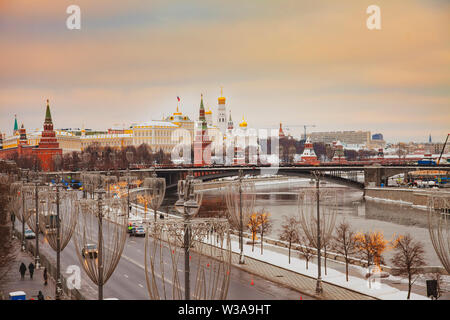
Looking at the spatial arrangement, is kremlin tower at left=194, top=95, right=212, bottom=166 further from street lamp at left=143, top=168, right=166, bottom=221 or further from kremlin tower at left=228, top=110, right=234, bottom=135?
street lamp at left=143, top=168, right=166, bottom=221

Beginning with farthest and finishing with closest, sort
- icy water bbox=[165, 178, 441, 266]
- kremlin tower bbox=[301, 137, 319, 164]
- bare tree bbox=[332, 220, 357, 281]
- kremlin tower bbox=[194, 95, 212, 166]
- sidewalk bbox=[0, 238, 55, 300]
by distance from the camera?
kremlin tower bbox=[301, 137, 319, 164], kremlin tower bbox=[194, 95, 212, 166], icy water bbox=[165, 178, 441, 266], bare tree bbox=[332, 220, 357, 281], sidewalk bbox=[0, 238, 55, 300]

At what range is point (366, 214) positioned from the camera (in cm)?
3566

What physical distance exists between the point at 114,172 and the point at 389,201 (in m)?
26.1

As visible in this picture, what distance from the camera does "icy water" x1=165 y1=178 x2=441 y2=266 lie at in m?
26.0

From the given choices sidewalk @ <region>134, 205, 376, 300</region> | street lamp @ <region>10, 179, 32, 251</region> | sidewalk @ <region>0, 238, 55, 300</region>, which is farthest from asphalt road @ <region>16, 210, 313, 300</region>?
street lamp @ <region>10, 179, 32, 251</region>

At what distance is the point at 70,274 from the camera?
49.2 ft

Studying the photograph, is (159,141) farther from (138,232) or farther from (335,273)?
(335,273)

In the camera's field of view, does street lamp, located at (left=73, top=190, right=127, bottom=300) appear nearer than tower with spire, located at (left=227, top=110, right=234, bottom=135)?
Yes

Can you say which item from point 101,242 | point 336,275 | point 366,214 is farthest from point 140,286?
point 366,214

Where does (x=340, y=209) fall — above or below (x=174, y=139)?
below

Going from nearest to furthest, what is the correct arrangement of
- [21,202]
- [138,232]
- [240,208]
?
[240,208]
[21,202]
[138,232]

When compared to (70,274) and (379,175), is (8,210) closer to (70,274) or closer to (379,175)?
(70,274)
